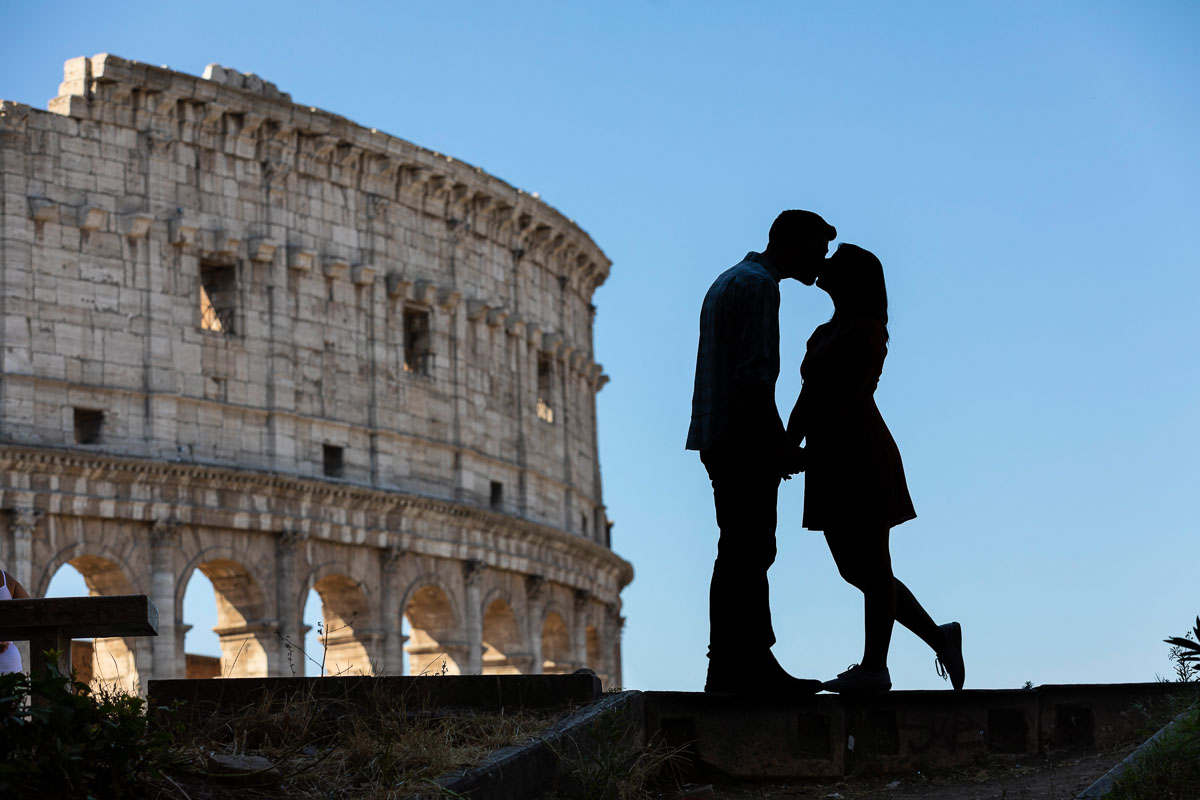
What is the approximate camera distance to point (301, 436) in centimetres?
3491

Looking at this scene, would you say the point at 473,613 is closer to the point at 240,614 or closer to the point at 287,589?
the point at 287,589

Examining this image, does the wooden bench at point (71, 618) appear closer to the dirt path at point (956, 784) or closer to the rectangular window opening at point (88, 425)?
the dirt path at point (956, 784)

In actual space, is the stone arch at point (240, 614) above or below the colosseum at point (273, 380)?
below

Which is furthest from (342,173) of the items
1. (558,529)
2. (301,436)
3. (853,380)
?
(853,380)

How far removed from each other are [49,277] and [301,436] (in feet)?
17.2

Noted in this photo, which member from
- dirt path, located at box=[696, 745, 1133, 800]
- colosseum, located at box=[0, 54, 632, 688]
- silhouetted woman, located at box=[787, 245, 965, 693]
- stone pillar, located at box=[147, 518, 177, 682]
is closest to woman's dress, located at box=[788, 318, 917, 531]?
silhouetted woman, located at box=[787, 245, 965, 693]

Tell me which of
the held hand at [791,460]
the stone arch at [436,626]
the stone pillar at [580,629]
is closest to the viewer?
the held hand at [791,460]

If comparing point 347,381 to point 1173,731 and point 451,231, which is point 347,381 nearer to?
point 451,231

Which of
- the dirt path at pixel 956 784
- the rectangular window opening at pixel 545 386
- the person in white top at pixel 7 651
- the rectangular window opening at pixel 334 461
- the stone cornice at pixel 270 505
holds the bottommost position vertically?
the dirt path at pixel 956 784

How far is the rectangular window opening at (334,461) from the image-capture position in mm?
35625

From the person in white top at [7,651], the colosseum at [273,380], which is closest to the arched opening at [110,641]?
the colosseum at [273,380]

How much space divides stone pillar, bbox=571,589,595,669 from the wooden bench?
116ft

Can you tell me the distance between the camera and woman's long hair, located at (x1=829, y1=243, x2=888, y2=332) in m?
9.09

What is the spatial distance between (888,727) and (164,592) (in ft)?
80.5
